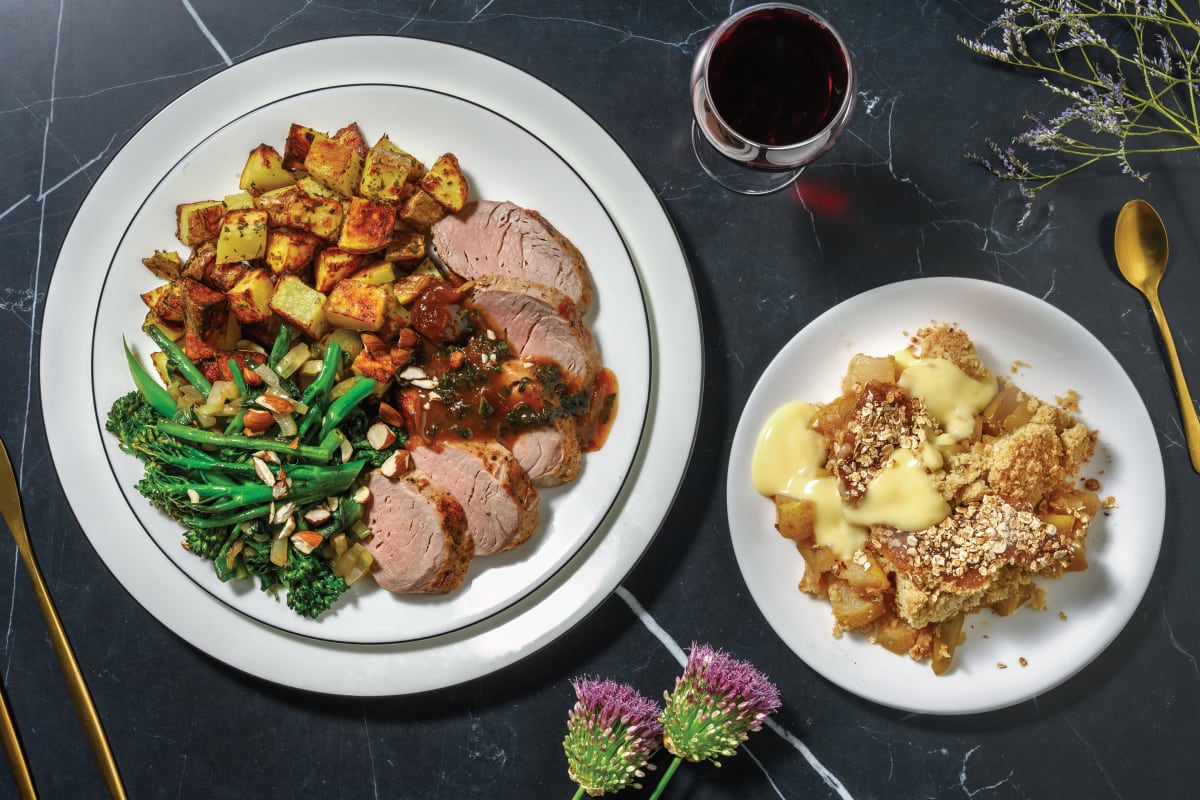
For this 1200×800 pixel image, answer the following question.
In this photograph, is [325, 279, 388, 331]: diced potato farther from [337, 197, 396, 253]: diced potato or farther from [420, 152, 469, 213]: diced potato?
[420, 152, 469, 213]: diced potato

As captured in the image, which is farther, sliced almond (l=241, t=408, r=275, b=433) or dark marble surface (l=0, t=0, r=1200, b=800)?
dark marble surface (l=0, t=0, r=1200, b=800)

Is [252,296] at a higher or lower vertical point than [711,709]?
higher

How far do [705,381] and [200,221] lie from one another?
1641mm

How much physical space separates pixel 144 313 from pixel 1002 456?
2.65 metres

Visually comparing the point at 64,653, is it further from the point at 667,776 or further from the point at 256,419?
the point at 667,776

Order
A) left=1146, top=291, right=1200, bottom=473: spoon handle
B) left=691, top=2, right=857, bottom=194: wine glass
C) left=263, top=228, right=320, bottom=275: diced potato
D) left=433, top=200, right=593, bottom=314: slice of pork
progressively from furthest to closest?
1. left=1146, top=291, right=1200, bottom=473: spoon handle
2. left=433, top=200, right=593, bottom=314: slice of pork
3. left=263, top=228, right=320, bottom=275: diced potato
4. left=691, top=2, right=857, bottom=194: wine glass

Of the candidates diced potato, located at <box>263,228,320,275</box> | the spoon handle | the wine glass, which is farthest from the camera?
the spoon handle

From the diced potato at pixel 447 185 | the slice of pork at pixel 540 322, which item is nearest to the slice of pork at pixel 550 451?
the slice of pork at pixel 540 322

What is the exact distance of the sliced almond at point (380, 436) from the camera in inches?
93.3

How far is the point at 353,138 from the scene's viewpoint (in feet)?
7.91

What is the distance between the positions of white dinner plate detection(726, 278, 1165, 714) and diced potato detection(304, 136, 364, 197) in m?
1.37

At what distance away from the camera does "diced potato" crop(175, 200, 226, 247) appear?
2.39 metres

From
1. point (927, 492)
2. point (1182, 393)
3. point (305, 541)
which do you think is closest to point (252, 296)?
point (305, 541)

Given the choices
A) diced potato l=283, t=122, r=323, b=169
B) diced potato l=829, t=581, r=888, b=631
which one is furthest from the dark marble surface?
diced potato l=283, t=122, r=323, b=169
